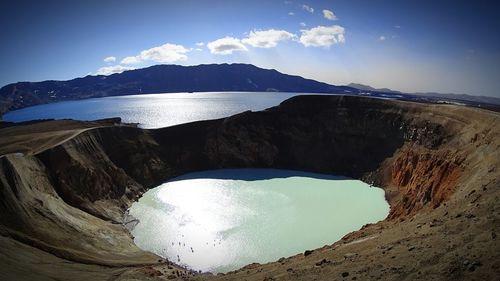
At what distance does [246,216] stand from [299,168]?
26.7 m

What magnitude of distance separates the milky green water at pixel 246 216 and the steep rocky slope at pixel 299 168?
9.58 feet

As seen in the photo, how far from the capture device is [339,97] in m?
77.0

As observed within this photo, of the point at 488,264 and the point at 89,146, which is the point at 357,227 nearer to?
the point at 488,264

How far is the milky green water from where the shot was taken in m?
35.3

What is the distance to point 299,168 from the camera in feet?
222

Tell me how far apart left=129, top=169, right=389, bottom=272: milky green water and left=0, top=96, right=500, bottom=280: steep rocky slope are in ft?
9.58

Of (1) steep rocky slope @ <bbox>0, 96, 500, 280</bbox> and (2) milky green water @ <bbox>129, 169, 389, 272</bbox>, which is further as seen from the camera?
(2) milky green water @ <bbox>129, 169, 389, 272</bbox>

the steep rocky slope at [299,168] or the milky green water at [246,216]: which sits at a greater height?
the steep rocky slope at [299,168]

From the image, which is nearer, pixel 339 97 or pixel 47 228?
pixel 47 228

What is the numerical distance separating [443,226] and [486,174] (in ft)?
41.0

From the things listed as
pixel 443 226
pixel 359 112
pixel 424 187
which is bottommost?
pixel 424 187

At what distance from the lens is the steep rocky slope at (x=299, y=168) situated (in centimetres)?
1930

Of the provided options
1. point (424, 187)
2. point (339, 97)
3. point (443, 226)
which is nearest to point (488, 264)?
point (443, 226)

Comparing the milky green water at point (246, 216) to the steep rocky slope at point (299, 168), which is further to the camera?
the milky green water at point (246, 216)
